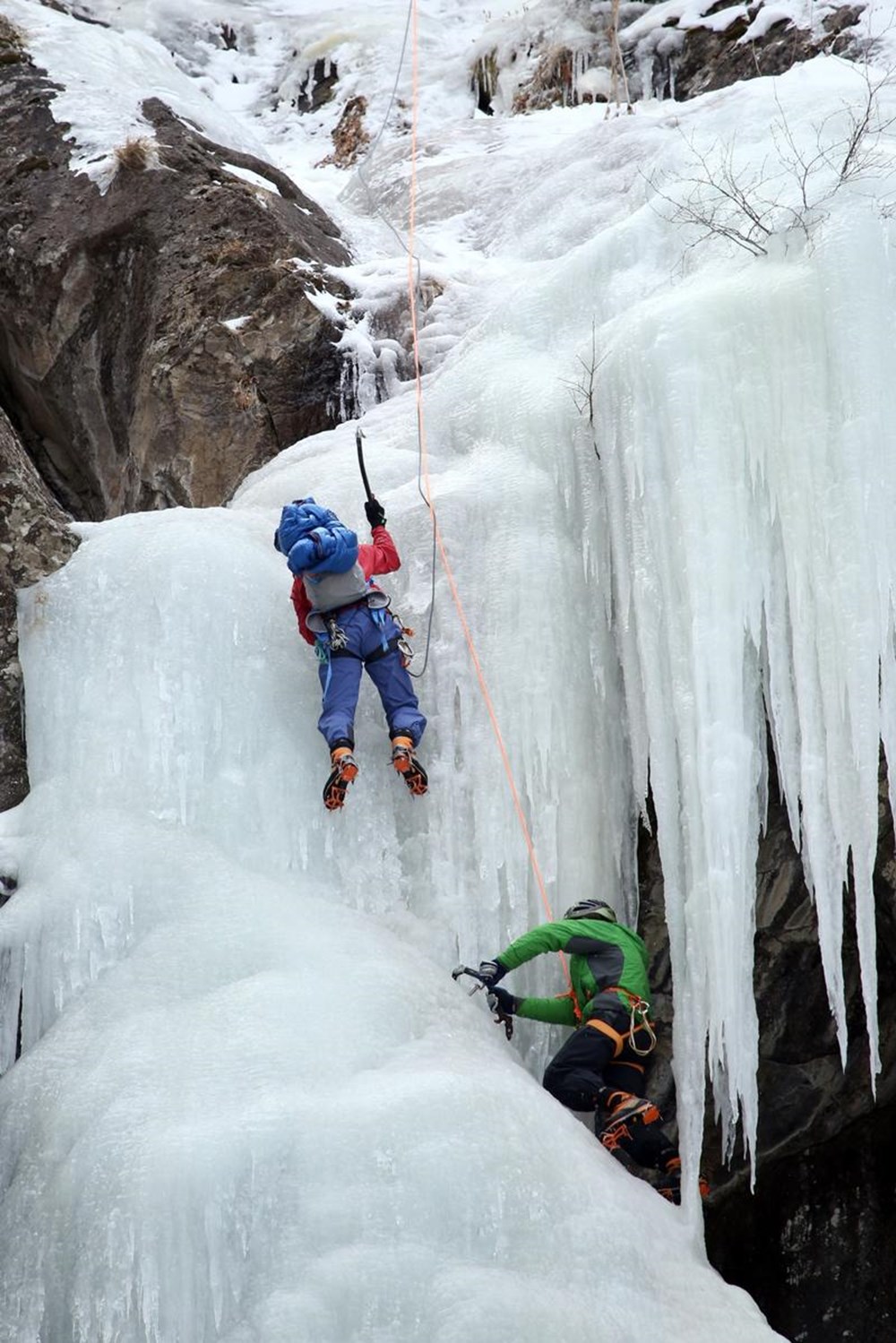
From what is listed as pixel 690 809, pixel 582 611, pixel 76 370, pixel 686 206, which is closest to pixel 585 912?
pixel 690 809

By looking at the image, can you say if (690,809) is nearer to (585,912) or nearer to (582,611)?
(585,912)

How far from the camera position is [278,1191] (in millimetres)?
3684

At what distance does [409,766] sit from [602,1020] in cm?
120

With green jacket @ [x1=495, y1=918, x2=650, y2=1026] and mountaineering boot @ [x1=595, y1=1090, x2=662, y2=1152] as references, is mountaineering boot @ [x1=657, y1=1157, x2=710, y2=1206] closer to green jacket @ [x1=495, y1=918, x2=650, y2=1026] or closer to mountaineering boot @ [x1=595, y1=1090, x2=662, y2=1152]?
mountaineering boot @ [x1=595, y1=1090, x2=662, y2=1152]

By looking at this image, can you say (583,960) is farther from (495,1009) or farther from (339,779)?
(339,779)

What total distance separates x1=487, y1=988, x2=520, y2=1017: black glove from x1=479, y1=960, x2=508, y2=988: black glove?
52 millimetres

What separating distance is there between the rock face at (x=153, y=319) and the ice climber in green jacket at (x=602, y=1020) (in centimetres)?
399

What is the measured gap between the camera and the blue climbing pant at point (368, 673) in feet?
17.3

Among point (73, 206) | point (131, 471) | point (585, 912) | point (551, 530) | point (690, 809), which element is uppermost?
point (73, 206)

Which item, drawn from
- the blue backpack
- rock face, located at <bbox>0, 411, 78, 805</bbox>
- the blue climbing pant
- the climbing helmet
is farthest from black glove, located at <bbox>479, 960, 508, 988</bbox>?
rock face, located at <bbox>0, 411, 78, 805</bbox>

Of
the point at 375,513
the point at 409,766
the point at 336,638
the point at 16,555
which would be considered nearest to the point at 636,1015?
the point at 409,766

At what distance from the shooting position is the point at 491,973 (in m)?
4.61

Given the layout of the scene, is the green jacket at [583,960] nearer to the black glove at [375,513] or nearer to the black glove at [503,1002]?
the black glove at [503,1002]

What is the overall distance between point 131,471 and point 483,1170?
5.62 meters
